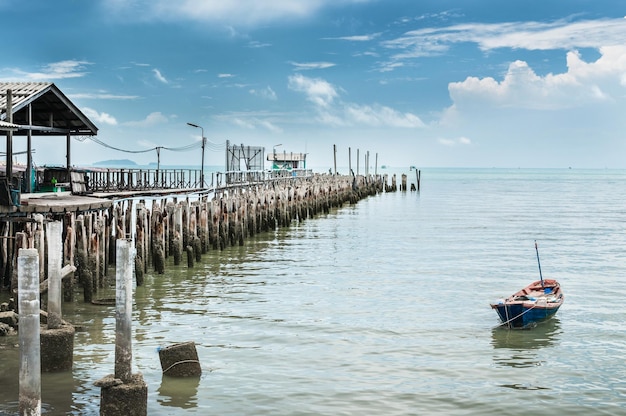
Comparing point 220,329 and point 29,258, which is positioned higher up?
point 29,258

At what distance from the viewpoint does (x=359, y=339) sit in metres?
14.2

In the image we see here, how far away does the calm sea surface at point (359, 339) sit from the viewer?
10602 millimetres

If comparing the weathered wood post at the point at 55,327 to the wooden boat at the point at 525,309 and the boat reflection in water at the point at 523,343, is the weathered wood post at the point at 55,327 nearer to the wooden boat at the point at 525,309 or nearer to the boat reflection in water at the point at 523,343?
the boat reflection in water at the point at 523,343

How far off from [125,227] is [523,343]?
1108 cm

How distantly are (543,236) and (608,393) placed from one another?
26170mm

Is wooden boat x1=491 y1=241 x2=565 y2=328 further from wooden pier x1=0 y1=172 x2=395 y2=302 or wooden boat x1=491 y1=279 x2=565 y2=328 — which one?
wooden pier x1=0 y1=172 x2=395 y2=302

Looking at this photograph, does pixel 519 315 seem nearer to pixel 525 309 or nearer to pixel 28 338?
pixel 525 309

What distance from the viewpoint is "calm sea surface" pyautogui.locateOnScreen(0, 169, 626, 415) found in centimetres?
1060

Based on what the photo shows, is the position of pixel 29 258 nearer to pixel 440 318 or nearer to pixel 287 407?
pixel 287 407

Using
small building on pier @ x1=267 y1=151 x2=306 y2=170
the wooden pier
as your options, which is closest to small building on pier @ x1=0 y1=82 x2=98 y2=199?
the wooden pier

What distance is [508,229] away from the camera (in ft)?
131

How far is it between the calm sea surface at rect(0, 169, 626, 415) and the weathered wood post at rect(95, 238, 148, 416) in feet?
3.16

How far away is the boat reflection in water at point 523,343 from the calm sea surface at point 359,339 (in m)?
0.04

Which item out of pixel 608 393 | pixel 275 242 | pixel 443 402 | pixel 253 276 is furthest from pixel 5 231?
pixel 275 242
